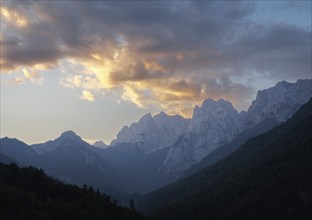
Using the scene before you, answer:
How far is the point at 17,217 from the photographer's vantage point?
198 metres

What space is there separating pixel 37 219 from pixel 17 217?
8054mm

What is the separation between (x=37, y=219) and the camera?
200 meters
